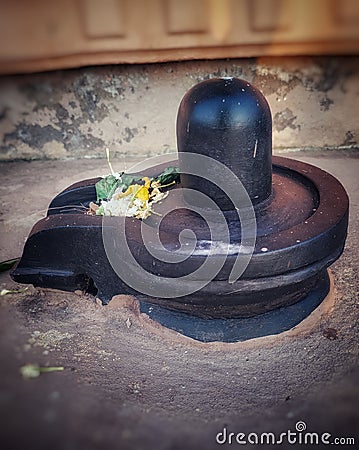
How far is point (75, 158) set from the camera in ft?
13.8

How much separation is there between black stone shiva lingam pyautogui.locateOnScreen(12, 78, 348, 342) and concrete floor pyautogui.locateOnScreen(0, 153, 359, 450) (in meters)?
0.12

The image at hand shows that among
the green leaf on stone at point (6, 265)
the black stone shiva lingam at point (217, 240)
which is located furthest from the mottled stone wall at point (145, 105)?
the black stone shiva lingam at point (217, 240)

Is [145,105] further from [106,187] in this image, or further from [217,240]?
[217,240]

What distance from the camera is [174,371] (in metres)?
1.95

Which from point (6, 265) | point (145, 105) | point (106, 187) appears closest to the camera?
point (106, 187)

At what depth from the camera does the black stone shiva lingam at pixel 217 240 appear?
1.82 meters

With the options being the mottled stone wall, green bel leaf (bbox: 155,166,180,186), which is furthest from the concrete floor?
the mottled stone wall

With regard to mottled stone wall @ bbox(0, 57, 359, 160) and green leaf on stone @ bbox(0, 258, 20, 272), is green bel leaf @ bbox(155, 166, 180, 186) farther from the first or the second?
mottled stone wall @ bbox(0, 57, 359, 160)

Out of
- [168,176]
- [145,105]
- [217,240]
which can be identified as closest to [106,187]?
[168,176]

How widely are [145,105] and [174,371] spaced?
2.62 meters

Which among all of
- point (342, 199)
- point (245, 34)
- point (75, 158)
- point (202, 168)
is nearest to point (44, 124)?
point (75, 158)

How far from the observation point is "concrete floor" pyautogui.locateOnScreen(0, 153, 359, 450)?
1.58 metres

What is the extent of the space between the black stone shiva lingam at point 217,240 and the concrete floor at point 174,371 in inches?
4.8

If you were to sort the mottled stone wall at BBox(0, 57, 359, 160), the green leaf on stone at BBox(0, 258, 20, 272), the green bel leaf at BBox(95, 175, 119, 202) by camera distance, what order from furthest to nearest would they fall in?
the mottled stone wall at BBox(0, 57, 359, 160)
the green leaf on stone at BBox(0, 258, 20, 272)
the green bel leaf at BBox(95, 175, 119, 202)
